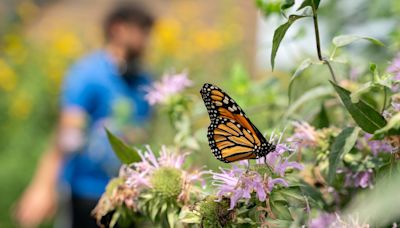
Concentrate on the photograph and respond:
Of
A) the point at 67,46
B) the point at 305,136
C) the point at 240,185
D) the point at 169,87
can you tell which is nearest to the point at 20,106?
the point at 67,46

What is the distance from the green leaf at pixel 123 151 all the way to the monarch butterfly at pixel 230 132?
0.35 feet

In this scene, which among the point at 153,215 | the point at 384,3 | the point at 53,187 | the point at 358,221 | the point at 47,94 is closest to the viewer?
the point at 358,221

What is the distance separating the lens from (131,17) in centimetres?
283

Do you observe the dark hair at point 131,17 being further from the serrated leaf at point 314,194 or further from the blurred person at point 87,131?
the serrated leaf at point 314,194

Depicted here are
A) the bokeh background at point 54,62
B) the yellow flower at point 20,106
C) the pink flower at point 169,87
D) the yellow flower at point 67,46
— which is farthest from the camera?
the yellow flower at point 67,46

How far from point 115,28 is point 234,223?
90.2 inches

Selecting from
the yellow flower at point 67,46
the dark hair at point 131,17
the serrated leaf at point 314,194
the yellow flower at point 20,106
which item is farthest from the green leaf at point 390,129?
the yellow flower at point 67,46

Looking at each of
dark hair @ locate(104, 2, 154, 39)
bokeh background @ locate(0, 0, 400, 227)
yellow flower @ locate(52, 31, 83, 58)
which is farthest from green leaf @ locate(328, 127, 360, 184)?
yellow flower @ locate(52, 31, 83, 58)

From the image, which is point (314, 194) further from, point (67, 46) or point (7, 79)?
point (67, 46)

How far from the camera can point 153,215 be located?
70 cm

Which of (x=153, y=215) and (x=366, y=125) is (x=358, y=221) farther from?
(x=153, y=215)

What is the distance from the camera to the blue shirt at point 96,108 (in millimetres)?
2486

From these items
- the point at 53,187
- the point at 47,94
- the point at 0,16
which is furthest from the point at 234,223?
the point at 0,16

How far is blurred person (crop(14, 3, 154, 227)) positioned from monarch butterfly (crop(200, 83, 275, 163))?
1.74m
